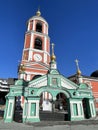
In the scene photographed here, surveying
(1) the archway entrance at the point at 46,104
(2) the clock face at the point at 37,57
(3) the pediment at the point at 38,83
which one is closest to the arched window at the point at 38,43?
(2) the clock face at the point at 37,57

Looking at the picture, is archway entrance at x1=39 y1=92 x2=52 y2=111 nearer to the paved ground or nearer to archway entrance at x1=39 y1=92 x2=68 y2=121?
archway entrance at x1=39 y1=92 x2=68 y2=121

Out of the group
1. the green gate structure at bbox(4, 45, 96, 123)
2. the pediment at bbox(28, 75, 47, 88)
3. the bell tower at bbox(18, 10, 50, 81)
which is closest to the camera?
the green gate structure at bbox(4, 45, 96, 123)

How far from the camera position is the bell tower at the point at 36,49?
2581 centimetres

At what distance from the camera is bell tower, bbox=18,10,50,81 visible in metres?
25.8

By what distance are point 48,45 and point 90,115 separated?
21.3m

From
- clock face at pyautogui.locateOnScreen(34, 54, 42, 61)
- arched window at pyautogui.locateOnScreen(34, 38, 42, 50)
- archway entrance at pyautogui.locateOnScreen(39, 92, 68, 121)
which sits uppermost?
arched window at pyautogui.locateOnScreen(34, 38, 42, 50)

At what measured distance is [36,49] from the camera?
28844mm

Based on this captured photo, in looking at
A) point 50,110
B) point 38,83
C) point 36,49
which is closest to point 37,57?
point 36,49

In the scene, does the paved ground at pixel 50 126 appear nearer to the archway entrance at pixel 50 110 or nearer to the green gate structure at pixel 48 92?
the green gate structure at pixel 48 92

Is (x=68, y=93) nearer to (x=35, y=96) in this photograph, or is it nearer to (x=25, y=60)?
(x=35, y=96)

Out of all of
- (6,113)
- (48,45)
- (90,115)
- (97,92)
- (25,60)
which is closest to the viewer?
(6,113)

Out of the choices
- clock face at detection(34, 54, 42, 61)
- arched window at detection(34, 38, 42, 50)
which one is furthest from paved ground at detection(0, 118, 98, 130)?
arched window at detection(34, 38, 42, 50)

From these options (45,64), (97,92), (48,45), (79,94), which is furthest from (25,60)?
(97,92)

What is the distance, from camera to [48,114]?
45.2ft
